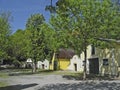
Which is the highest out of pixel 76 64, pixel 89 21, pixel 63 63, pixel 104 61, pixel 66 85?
pixel 89 21

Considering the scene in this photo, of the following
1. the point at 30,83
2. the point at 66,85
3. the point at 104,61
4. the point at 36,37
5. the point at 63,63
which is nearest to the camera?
the point at 66,85

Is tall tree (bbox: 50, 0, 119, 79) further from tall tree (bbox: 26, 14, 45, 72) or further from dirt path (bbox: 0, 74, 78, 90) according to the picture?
tall tree (bbox: 26, 14, 45, 72)

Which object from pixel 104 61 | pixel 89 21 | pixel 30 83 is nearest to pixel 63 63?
pixel 104 61

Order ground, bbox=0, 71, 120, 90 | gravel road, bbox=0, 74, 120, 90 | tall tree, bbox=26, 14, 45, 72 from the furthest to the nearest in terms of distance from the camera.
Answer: tall tree, bbox=26, 14, 45, 72, ground, bbox=0, 71, 120, 90, gravel road, bbox=0, 74, 120, 90

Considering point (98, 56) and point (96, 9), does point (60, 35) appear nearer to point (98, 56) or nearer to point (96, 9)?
point (96, 9)

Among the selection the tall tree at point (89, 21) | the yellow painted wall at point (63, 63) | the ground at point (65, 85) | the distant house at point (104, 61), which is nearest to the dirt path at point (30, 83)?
the ground at point (65, 85)

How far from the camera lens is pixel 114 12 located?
38.3 m

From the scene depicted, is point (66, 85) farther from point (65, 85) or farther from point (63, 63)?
point (63, 63)

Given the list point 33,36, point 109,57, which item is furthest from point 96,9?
point 33,36

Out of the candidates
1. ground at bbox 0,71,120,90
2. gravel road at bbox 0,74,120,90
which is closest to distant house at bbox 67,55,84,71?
ground at bbox 0,71,120,90

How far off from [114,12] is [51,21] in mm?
7563

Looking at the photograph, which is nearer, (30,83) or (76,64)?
(30,83)

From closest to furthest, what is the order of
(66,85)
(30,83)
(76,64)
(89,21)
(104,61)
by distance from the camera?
(66,85) → (30,83) → (89,21) → (104,61) → (76,64)

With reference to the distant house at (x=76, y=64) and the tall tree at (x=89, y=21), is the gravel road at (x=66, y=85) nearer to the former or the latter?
the tall tree at (x=89, y=21)
